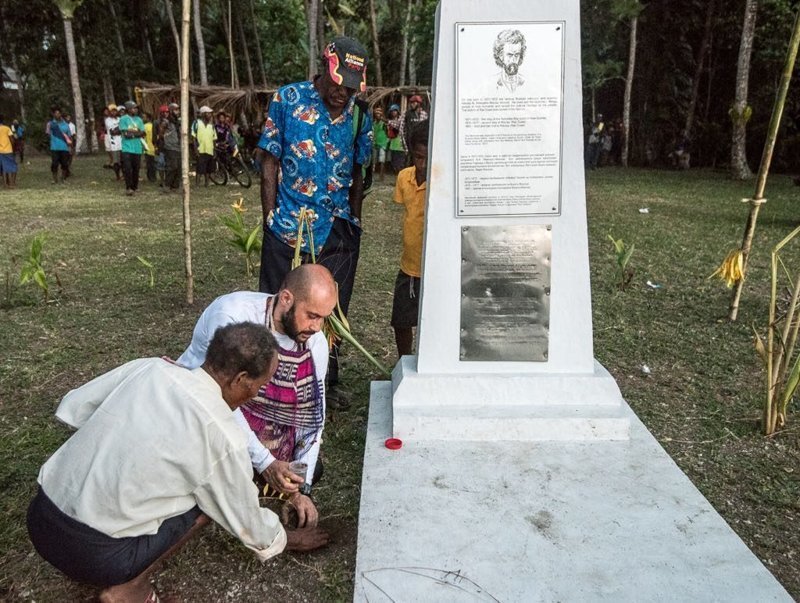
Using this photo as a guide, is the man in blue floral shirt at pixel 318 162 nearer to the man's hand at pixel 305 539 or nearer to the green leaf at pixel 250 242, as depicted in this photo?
the man's hand at pixel 305 539

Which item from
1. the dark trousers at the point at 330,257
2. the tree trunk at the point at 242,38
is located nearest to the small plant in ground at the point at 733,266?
the dark trousers at the point at 330,257

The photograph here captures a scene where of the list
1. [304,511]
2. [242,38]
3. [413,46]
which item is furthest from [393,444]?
[242,38]

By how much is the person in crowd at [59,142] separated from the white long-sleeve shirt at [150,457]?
13538 mm

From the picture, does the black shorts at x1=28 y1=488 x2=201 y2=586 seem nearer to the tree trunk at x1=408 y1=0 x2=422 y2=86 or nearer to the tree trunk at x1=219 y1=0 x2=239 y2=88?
the tree trunk at x1=408 y1=0 x2=422 y2=86

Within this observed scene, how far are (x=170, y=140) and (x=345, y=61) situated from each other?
11.0 meters

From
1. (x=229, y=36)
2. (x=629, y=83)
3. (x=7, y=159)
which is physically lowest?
(x=7, y=159)

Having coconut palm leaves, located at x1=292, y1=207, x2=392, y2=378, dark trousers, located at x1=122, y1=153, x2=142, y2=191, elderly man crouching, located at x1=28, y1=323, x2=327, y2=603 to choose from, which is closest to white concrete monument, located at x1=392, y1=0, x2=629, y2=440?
coconut palm leaves, located at x1=292, y1=207, x2=392, y2=378

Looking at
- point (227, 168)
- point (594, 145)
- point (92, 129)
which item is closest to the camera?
point (227, 168)

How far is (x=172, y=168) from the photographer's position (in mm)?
13711

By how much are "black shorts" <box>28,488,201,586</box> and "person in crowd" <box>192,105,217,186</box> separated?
1216 cm

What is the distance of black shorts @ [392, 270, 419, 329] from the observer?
12.1ft

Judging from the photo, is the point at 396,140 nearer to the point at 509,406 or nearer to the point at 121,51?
the point at 509,406

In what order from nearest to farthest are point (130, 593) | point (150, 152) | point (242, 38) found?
point (130, 593)
point (150, 152)
point (242, 38)

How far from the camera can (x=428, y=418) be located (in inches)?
114
